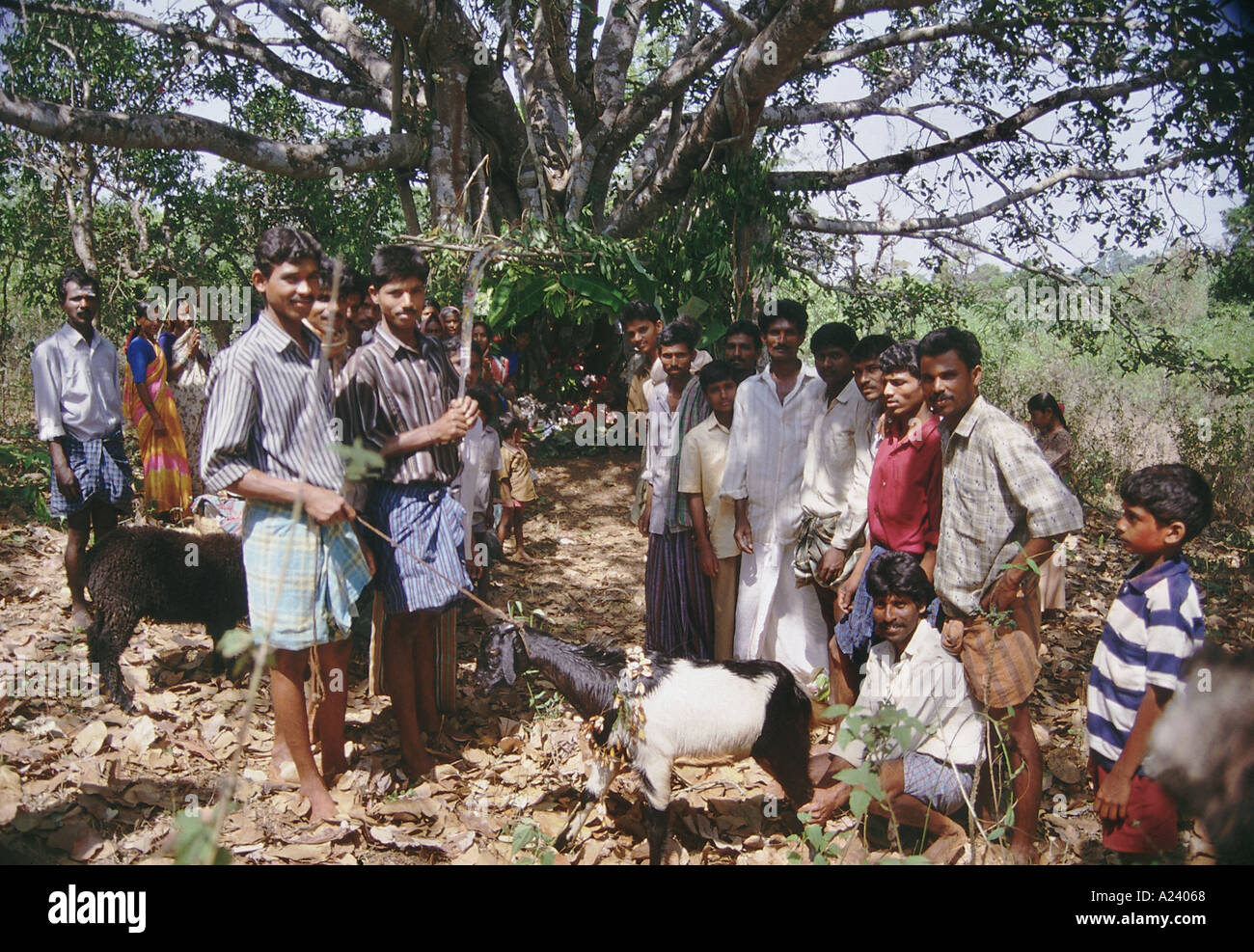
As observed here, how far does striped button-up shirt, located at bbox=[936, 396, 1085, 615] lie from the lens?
294cm

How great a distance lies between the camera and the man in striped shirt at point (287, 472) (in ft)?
9.73

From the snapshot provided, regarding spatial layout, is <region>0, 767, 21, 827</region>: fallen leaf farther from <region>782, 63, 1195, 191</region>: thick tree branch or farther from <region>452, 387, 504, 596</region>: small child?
<region>782, 63, 1195, 191</region>: thick tree branch

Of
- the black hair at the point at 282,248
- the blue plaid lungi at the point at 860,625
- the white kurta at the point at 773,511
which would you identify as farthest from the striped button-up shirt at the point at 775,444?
the black hair at the point at 282,248

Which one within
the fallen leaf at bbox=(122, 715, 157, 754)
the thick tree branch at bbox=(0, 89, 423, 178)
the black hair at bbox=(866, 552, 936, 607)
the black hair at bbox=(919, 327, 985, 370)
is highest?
the thick tree branch at bbox=(0, 89, 423, 178)

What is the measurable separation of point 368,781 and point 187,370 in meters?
5.59

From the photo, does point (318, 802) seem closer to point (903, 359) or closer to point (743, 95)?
point (903, 359)

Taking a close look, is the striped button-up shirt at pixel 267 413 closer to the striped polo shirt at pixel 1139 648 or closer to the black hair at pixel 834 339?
the black hair at pixel 834 339

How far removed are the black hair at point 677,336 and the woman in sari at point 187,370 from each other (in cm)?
446

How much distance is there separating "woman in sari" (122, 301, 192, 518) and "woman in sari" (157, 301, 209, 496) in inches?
7.7

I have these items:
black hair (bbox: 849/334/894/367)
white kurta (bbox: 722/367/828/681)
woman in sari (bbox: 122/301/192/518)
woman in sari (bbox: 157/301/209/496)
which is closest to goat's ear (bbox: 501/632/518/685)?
white kurta (bbox: 722/367/828/681)

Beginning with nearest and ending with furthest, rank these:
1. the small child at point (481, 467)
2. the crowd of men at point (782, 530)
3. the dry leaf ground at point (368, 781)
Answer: the crowd of men at point (782, 530) → the dry leaf ground at point (368, 781) → the small child at point (481, 467)

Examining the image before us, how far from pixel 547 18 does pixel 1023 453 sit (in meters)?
7.95

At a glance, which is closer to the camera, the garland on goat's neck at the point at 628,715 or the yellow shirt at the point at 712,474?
the garland on goat's neck at the point at 628,715

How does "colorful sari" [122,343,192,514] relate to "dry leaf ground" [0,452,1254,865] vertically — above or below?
above
